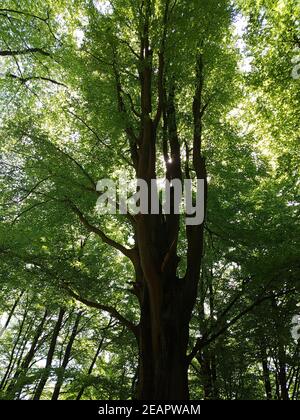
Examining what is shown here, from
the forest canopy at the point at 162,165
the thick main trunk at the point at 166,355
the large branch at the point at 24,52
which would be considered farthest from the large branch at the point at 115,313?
the large branch at the point at 24,52

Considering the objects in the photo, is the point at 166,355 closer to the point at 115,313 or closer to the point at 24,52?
the point at 115,313

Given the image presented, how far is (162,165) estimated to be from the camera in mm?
10102

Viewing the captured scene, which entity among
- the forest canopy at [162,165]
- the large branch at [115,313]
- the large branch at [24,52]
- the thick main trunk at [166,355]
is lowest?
the thick main trunk at [166,355]

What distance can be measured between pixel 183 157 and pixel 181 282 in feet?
15.2

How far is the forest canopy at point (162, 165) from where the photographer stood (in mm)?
6340

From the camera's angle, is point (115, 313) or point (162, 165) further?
point (162, 165)

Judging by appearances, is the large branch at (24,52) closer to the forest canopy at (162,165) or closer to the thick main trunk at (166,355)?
the forest canopy at (162,165)

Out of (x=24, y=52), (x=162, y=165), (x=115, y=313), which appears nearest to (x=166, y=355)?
(x=115, y=313)

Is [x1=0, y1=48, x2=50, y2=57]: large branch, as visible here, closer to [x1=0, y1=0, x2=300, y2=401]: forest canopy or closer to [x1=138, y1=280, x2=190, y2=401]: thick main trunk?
[x1=0, y1=0, x2=300, y2=401]: forest canopy

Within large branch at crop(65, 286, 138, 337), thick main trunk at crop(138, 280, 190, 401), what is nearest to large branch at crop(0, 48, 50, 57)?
large branch at crop(65, 286, 138, 337)

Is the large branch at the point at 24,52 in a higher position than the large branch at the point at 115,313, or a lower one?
higher

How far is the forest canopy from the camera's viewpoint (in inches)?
250

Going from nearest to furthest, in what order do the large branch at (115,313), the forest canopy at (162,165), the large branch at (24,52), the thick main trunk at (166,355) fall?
the thick main trunk at (166,355)
the forest canopy at (162,165)
the large branch at (115,313)
the large branch at (24,52)

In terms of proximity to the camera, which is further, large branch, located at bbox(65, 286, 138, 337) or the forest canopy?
large branch, located at bbox(65, 286, 138, 337)
